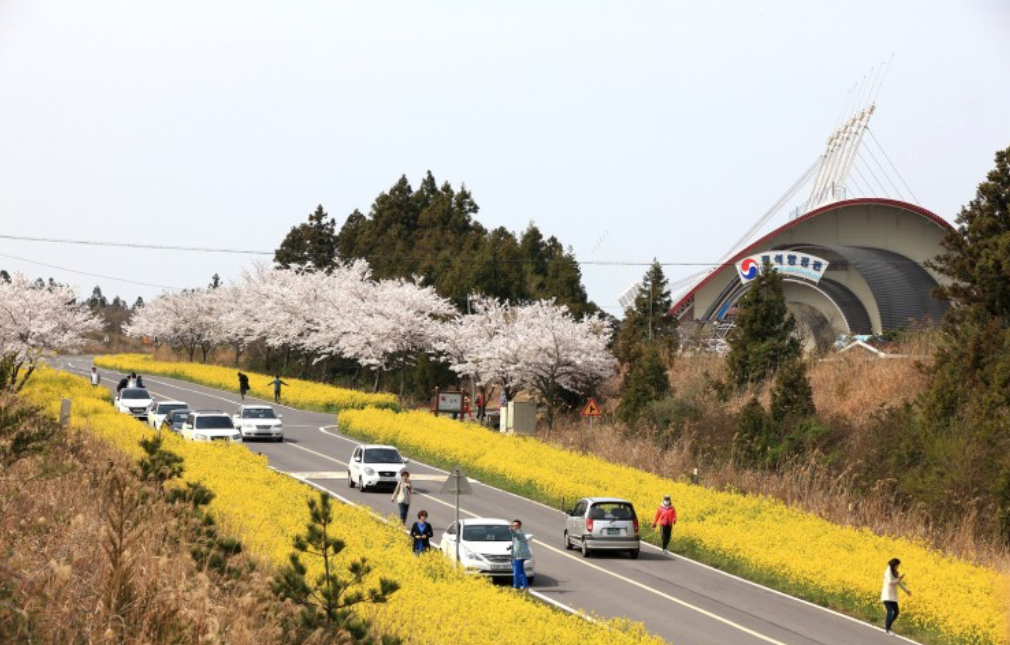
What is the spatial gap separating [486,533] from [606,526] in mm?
4514

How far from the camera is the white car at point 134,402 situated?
56.8 m

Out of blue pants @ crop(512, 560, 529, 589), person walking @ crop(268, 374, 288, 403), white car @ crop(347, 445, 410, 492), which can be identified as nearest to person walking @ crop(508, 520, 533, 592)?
blue pants @ crop(512, 560, 529, 589)

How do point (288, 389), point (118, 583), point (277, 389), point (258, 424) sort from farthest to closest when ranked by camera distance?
point (288, 389) → point (277, 389) → point (258, 424) → point (118, 583)

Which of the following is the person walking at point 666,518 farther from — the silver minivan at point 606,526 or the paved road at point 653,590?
the silver minivan at point 606,526

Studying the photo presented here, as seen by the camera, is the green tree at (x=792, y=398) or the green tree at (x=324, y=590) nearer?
the green tree at (x=324, y=590)

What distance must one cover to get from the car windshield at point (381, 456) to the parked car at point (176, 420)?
36.1 ft

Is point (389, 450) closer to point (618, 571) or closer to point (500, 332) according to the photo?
point (618, 571)

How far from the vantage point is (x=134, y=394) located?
58.5m

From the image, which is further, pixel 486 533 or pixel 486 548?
pixel 486 533

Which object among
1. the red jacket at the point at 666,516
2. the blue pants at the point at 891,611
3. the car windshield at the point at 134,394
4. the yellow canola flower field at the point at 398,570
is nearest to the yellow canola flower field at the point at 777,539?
the blue pants at the point at 891,611

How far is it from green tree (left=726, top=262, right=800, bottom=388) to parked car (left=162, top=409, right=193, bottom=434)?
2240 centimetres

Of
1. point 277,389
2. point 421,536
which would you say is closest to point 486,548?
point 421,536

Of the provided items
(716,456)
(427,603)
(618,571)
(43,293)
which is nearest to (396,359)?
(43,293)

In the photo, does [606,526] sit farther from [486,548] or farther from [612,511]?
[486,548]
